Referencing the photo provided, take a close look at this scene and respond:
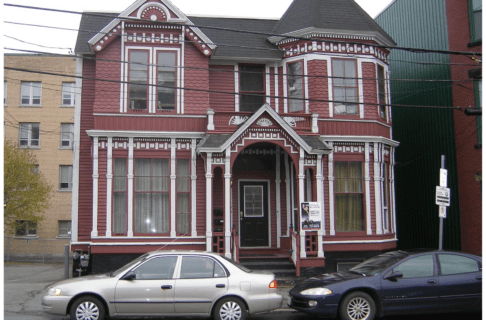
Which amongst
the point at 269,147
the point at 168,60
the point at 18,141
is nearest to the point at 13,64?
the point at 18,141

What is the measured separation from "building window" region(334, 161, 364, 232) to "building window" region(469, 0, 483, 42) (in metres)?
6.19

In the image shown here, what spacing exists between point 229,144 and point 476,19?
395 inches

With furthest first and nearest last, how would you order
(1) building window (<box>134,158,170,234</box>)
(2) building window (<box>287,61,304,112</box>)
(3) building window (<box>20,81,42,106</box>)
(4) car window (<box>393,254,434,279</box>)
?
(3) building window (<box>20,81,42,106</box>)
(2) building window (<box>287,61,304,112</box>)
(1) building window (<box>134,158,170,234</box>)
(4) car window (<box>393,254,434,279</box>)

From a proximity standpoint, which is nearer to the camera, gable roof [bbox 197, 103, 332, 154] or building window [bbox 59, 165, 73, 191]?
gable roof [bbox 197, 103, 332, 154]

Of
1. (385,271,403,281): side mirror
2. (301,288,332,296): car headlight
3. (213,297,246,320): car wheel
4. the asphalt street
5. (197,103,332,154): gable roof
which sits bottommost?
the asphalt street

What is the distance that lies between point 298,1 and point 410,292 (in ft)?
41.1

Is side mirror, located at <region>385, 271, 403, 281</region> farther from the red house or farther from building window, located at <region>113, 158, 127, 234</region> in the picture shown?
building window, located at <region>113, 158, 127, 234</region>

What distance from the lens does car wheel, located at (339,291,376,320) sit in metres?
9.33

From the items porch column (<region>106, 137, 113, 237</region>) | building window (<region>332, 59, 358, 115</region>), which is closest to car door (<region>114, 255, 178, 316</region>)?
porch column (<region>106, 137, 113, 237</region>)

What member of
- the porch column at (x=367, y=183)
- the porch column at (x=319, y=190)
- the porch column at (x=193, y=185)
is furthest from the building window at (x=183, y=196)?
the porch column at (x=367, y=183)

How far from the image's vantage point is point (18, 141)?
32.1 metres

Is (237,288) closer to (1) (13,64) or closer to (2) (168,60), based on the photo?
(2) (168,60)

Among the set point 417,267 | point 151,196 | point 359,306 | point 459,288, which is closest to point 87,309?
point 359,306

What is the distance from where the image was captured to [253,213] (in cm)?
1711
